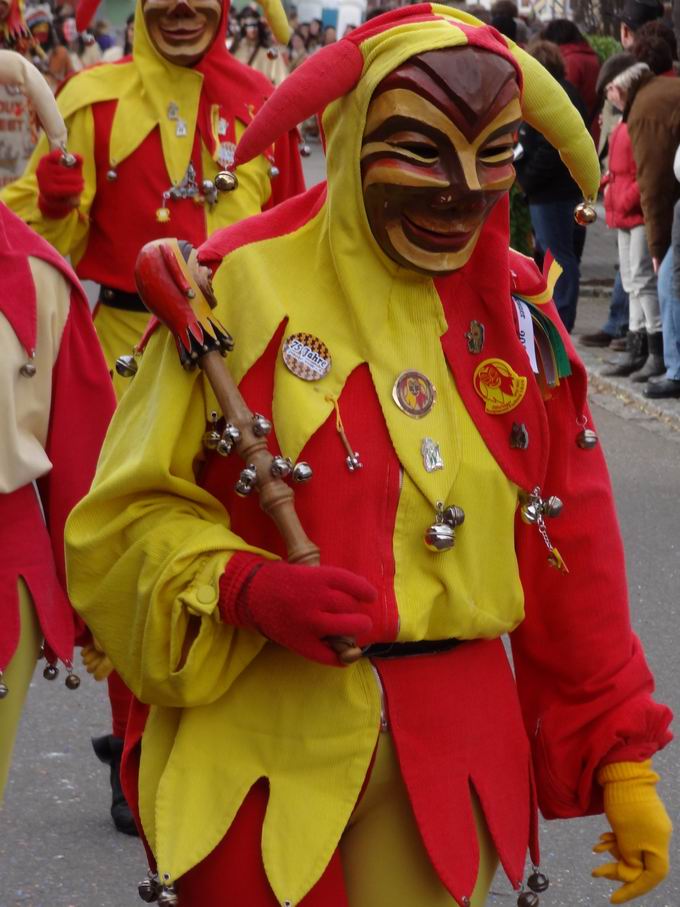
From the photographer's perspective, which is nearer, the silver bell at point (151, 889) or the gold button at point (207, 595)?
the gold button at point (207, 595)

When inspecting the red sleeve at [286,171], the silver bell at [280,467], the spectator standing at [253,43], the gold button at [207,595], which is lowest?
the spectator standing at [253,43]

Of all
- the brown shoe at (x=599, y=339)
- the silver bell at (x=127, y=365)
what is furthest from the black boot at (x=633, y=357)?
the silver bell at (x=127, y=365)

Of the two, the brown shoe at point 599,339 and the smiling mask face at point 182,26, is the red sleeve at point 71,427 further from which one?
the brown shoe at point 599,339

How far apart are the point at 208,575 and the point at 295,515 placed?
0.47 feet

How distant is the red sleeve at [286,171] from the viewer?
Result: 542 cm

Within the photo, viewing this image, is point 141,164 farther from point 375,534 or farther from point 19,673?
point 375,534

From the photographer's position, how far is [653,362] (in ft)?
33.8

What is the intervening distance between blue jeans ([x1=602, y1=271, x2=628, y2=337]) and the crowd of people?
8.67m

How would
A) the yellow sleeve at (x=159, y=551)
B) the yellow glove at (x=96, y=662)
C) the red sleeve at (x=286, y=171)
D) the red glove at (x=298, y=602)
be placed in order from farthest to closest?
the red sleeve at (x=286, y=171) < the yellow glove at (x=96, y=662) < the yellow sleeve at (x=159, y=551) < the red glove at (x=298, y=602)

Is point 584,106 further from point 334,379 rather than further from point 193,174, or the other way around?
point 334,379

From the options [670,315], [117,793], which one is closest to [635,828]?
[117,793]

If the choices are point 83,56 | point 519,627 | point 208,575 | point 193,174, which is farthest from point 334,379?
point 83,56

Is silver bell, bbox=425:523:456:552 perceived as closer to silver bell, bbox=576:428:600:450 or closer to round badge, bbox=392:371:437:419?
round badge, bbox=392:371:437:419

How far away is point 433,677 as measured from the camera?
8.23ft
